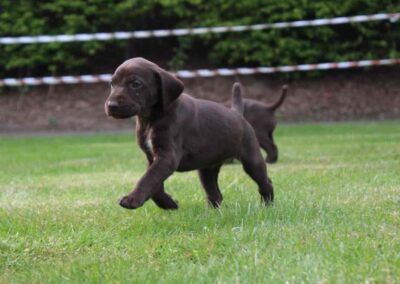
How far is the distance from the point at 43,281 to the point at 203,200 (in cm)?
278

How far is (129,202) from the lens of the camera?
438cm

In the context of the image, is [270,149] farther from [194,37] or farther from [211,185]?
[194,37]

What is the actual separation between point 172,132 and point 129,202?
31.8 inches

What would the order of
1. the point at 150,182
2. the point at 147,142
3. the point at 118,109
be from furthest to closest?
the point at 147,142, the point at 118,109, the point at 150,182

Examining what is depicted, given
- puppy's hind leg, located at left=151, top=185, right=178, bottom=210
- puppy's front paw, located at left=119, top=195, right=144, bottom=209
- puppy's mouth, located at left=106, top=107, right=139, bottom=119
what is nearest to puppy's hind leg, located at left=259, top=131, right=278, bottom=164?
puppy's hind leg, located at left=151, top=185, right=178, bottom=210

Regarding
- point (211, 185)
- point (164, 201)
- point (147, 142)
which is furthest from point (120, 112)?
point (211, 185)

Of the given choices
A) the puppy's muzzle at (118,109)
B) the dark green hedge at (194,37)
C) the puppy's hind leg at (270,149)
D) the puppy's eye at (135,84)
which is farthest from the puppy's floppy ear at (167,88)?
the dark green hedge at (194,37)

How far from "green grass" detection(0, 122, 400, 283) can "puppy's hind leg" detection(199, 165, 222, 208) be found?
0.10 meters

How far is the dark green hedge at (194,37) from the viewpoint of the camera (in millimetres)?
18312

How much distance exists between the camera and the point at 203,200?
19.7 feet

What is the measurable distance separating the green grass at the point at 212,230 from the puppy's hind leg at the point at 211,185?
0.32 feet

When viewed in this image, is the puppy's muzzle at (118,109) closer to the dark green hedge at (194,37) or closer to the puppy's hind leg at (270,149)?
the puppy's hind leg at (270,149)

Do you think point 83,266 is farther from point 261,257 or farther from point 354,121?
point 354,121

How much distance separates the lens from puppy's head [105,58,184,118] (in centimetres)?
476
